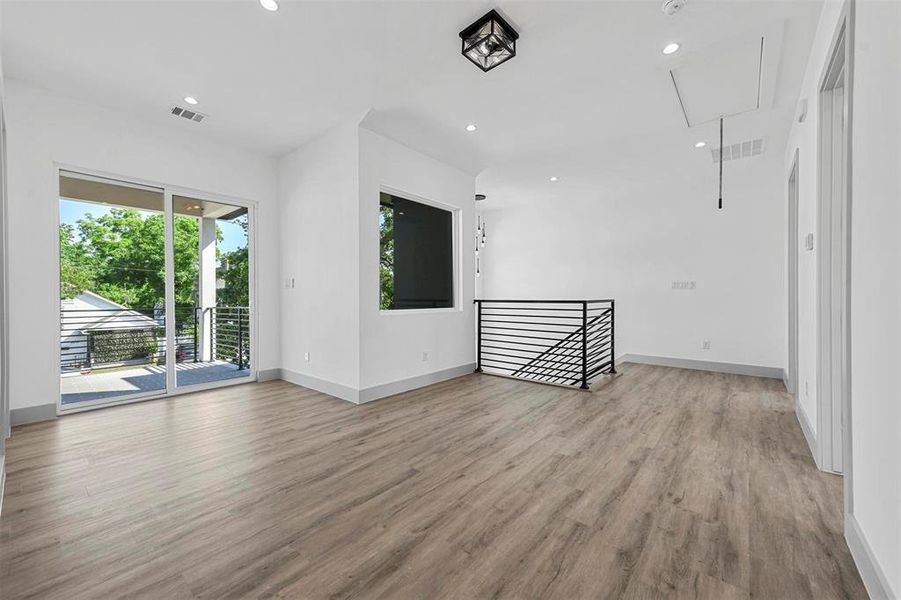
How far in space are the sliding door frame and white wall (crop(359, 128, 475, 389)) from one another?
1865 millimetres

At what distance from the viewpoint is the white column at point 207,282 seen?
4457mm

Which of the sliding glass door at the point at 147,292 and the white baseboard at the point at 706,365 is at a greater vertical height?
the sliding glass door at the point at 147,292

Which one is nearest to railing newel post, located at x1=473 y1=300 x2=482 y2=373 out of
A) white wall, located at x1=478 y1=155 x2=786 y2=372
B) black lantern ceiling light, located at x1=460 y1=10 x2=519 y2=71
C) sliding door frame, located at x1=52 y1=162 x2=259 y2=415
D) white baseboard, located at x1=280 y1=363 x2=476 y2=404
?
white baseboard, located at x1=280 y1=363 x2=476 y2=404

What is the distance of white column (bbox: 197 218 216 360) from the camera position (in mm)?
4457

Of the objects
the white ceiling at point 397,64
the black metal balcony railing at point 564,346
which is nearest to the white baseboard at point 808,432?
the black metal balcony railing at point 564,346

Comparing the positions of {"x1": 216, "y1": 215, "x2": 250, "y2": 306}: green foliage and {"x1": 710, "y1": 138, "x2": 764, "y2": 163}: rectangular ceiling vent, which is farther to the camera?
{"x1": 216, "y1": 215, "x2": 250, "y2": 306}: green foliage

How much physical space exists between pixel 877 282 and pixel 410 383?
3737 mm

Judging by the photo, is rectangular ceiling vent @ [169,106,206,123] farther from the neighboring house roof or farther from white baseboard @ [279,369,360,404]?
white baseboard @ [279,369,360,404]

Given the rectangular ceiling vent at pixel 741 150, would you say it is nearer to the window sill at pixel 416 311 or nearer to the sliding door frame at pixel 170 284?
the window sill at pixel 416 311

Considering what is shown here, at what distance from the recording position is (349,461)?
96.0 inches

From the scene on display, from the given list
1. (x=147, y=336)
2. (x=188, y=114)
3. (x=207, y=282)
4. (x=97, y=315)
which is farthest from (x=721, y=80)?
(x=97, y=315)

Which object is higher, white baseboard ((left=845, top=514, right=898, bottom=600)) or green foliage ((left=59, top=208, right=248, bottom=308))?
green foliage ((left=59, top=208, right=248, bottom=308))

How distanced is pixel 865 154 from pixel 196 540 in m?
3.21

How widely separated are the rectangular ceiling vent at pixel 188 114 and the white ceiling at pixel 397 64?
94 millimetres
